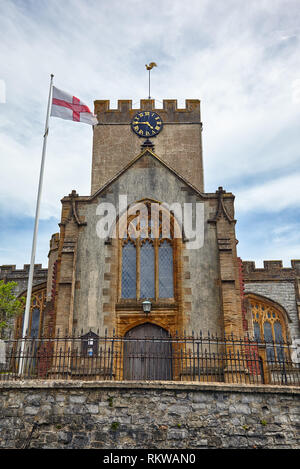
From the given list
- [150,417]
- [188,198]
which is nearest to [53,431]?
[150,417]

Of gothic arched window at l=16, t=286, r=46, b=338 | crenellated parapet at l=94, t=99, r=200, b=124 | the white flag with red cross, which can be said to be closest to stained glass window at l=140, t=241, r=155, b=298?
the white flag with red cross

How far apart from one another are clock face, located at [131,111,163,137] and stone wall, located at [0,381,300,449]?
2092 centimetres

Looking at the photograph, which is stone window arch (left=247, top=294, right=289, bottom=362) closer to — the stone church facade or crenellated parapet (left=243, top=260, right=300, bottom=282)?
crenellated parapet (left=243, top=260, right=300, bottom=282)

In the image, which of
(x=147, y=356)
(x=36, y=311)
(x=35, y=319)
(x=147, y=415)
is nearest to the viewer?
(x=147, y=415)

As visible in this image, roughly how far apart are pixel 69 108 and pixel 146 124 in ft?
33.3

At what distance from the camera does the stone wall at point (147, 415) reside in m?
9.46

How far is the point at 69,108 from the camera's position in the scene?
1906 cm

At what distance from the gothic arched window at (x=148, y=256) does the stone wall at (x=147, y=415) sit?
284 inches

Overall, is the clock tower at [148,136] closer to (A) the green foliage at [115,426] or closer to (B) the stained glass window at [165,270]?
(B) the stained glass window at [165,270]

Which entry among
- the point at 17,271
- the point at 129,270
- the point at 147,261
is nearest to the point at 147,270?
the point at 147,261

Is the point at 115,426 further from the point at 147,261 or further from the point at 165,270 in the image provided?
the point at 147,261

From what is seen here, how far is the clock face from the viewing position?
28.2 metres
